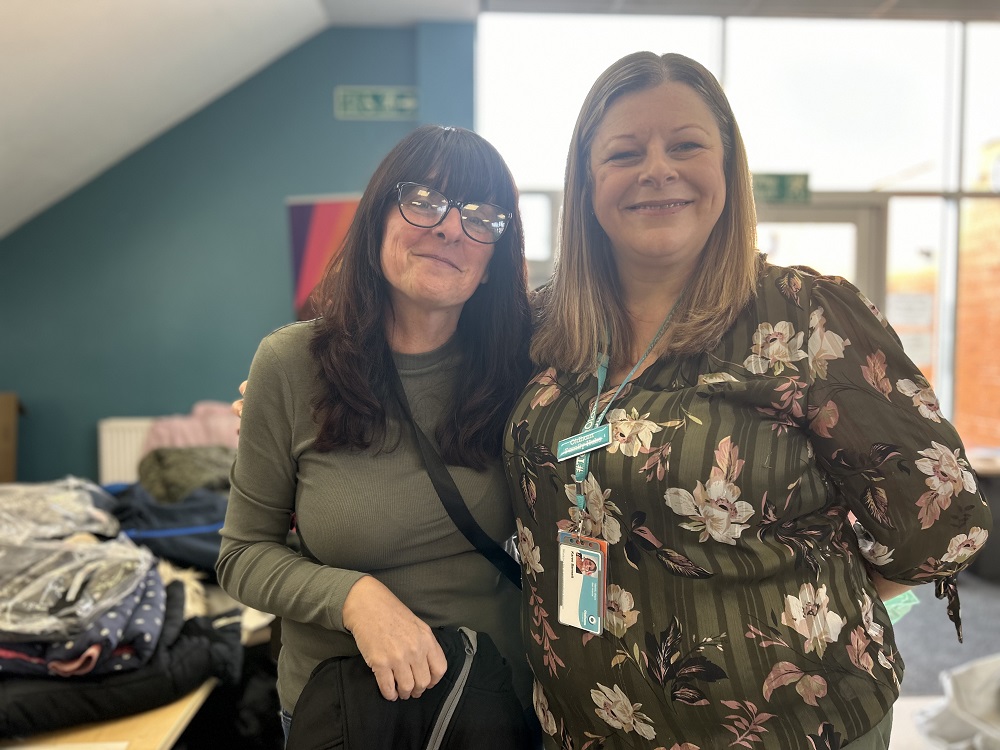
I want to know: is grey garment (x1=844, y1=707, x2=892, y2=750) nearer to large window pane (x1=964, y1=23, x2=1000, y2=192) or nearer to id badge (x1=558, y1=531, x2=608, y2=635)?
id badge (x1=558, y1=531, x2=608, y2=635)

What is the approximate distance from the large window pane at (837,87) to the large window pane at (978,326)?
65 centimetres

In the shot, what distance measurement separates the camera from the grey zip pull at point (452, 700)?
901mm

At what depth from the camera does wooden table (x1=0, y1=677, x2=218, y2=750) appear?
1.47 meters

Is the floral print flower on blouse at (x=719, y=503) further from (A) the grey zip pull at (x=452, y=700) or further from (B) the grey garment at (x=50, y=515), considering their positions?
(B) the grey garment at (x=50, y=515)

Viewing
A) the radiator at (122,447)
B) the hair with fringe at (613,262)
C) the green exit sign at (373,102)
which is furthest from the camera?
the green exit sign at (373,102)

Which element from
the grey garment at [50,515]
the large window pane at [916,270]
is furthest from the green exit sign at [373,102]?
the large window pane at [916,270]

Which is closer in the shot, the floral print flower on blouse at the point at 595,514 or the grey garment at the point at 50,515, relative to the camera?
the floral print flower on blouse at the point at 595,514

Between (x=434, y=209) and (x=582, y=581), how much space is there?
0.61 m

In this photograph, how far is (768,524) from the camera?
898 mm

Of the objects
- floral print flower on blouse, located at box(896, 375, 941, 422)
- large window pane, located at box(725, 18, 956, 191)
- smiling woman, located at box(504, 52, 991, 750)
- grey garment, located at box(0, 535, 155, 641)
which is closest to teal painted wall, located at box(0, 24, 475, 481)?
large window pane, located at box(725, 18, 956, 191)

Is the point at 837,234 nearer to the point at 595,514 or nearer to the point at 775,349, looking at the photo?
the point at 775,349

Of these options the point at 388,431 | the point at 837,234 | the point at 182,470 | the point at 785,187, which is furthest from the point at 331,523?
the point at 837,234

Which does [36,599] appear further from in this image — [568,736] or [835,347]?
[835,347]

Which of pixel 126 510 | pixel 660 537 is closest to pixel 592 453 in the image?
pixel 660 537
